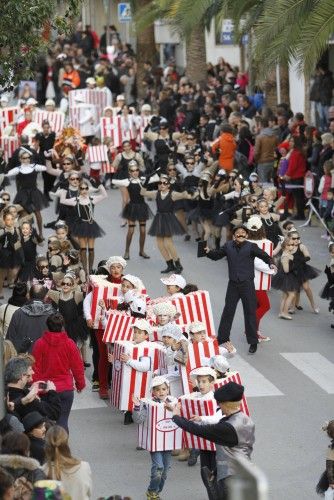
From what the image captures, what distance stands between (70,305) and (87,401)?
1046 millimetres

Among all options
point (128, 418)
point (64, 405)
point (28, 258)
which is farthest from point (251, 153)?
point (64, 405)

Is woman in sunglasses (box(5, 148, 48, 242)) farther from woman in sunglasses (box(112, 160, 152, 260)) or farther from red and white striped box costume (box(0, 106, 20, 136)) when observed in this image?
red and white striped box costume (box(0, 106, 20, 136))

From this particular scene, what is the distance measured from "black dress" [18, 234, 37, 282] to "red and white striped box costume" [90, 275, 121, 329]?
4.22m

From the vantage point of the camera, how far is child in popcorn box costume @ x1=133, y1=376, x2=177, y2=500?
40.1 ft

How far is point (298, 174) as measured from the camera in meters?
26.0

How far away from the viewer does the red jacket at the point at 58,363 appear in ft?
42.8

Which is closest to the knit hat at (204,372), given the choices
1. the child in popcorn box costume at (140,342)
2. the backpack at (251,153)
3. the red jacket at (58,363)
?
the red jacket at (58,363)

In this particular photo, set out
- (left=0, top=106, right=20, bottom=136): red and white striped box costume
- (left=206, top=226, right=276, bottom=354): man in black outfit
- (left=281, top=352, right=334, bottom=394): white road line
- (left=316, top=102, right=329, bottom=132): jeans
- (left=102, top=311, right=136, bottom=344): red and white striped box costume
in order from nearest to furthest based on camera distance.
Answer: (left=102, top=311, right=136, bottom=344): red and white striped box costume, (left=281, top=352, right=334, bottom=394): white road line, (left=206, top=226, right=276, bottom=354): man in black outfit, (left=316, top=102, right=329, bottom=132): jeans, (left=0, top=106, right=20, bottom=136): red and white striped box costume

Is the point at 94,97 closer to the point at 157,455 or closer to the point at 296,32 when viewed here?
the point at 296,32

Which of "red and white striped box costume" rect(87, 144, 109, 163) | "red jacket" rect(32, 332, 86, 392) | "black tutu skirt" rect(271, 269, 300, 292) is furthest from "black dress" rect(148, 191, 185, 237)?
"red jacket" rect(32, 332, 86, 392)

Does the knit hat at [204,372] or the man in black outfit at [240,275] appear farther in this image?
the man in black outfit at [240,275]

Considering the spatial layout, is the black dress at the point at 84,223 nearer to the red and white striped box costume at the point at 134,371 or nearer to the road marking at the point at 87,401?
the road marking at the point at 87,401

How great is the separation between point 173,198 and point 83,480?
12.9 m

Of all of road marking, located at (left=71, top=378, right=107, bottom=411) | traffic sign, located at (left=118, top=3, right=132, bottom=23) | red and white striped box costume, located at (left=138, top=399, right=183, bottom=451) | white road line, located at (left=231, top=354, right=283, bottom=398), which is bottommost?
white road line, located at (left=231, top=354, right=283, bottom=398)
